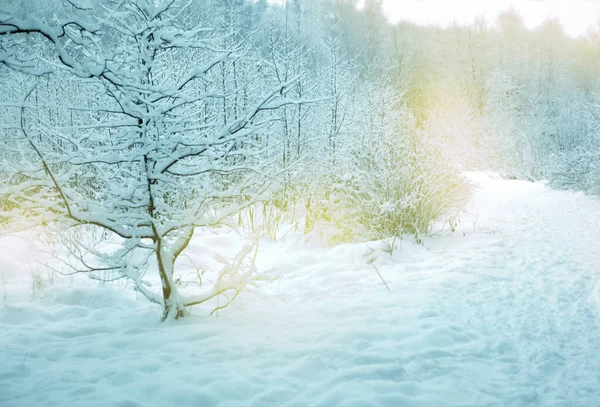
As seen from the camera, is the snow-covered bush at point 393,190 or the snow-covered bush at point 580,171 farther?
the snow-covered bush at point 580,171

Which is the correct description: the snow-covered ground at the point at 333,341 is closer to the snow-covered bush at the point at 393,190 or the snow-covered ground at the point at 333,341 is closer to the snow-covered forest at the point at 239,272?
the snow-covered forest at the point at 239,272

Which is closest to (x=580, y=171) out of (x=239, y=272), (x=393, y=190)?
(x=393, y=190)

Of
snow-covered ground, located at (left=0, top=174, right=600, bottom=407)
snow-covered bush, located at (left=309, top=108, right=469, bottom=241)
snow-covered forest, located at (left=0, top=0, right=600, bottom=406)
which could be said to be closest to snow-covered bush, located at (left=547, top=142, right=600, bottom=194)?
snow-covered forest, located at (left=0, top=0, right=600, bottom=406)

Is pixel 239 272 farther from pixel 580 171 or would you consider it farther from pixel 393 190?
pixel 580 171

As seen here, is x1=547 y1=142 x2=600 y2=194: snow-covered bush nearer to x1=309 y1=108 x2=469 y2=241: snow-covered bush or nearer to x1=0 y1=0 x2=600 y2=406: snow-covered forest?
x1=0 y1=0 x2=600 y2=406: snow-covered forest

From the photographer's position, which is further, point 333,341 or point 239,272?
point 239,272

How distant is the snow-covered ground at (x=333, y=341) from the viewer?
2504 millimetres

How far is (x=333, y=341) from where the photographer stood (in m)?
3.16

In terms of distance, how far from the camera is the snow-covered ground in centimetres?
250

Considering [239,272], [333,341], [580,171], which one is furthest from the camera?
[580,171]

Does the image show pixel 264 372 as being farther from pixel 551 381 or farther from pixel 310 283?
pixel 310 283

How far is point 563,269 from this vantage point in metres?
5.01

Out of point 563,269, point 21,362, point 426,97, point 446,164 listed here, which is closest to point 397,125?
point 446,164

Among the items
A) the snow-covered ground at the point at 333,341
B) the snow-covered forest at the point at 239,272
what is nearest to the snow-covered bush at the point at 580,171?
the snow-covered forest at the point at 239,272
